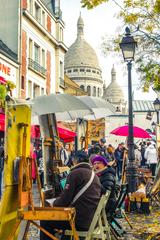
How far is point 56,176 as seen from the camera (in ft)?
27.5

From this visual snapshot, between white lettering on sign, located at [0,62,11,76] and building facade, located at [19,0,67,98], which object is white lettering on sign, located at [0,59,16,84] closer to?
white lettering on sign, located at [0,62,11,76]

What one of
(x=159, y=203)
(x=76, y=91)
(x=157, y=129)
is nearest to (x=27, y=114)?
(x=159, y=203)

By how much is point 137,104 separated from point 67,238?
247ft

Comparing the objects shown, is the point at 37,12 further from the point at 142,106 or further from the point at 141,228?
the point at 142,106

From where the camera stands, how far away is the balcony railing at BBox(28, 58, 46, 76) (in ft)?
103

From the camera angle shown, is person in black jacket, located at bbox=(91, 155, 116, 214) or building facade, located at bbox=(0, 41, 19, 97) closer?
person in black jacket, located at bbox=(91, 155, 116, 214)

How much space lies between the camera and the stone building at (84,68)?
119 meters

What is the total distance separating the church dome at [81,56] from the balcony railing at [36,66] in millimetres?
85461

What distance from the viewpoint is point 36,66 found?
3281 cm

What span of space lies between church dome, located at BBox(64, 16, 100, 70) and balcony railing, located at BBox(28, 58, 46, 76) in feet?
280

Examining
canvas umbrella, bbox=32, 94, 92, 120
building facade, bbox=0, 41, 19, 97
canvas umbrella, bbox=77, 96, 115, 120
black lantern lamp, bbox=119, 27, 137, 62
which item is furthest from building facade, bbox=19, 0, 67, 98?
canvas umbrella, bbox=32, 94, 92, 120

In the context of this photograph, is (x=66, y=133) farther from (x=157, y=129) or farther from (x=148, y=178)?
(x=148, y=178)

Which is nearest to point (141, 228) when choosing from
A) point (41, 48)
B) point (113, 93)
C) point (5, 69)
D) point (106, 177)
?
point (106, 177)

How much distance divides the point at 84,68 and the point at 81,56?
4439 millimetres
